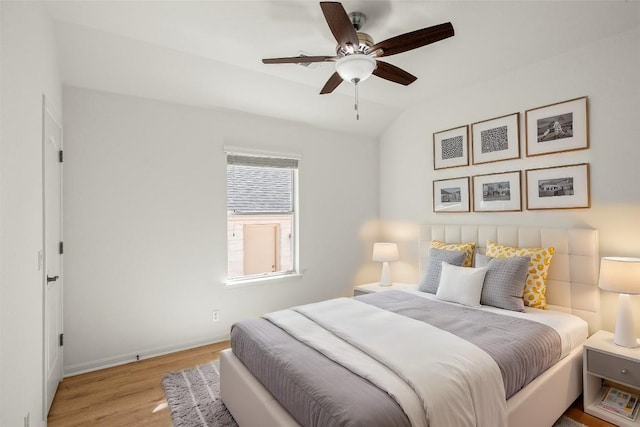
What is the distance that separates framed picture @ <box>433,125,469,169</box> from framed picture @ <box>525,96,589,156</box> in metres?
0.65

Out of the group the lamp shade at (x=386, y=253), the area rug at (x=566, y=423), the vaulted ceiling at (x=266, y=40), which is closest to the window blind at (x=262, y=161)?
the vaulted ceiling at (x=266, y=40)

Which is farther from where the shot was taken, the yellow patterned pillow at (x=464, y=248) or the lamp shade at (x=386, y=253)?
the lamp shade at (x=386, y=253)

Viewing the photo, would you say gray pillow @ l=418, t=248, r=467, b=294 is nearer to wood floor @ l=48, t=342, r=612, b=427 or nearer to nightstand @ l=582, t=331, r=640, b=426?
nightstand @ l=582, t=331, r=640, b=426

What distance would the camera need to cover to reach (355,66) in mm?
2082

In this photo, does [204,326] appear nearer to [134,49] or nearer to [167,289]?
[167,289]

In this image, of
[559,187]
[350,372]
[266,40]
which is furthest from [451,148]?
[350,372]

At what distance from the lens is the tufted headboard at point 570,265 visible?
2658 millimetres

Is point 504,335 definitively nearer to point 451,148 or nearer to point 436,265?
point 436,265

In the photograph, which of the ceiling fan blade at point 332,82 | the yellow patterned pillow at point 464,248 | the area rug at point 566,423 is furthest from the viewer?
the yellow patterned pillow at point 464,248

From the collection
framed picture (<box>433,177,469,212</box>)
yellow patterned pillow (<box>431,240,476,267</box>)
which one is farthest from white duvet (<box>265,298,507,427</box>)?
framed picture (<box>433,177,469,212</box>)

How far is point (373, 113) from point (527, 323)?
9.89ft

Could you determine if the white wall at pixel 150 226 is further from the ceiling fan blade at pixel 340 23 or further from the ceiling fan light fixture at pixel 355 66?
the ceiling fan blade at pixel 340 23

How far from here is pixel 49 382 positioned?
2.29m

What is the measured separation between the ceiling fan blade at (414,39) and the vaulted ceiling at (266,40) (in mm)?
457
